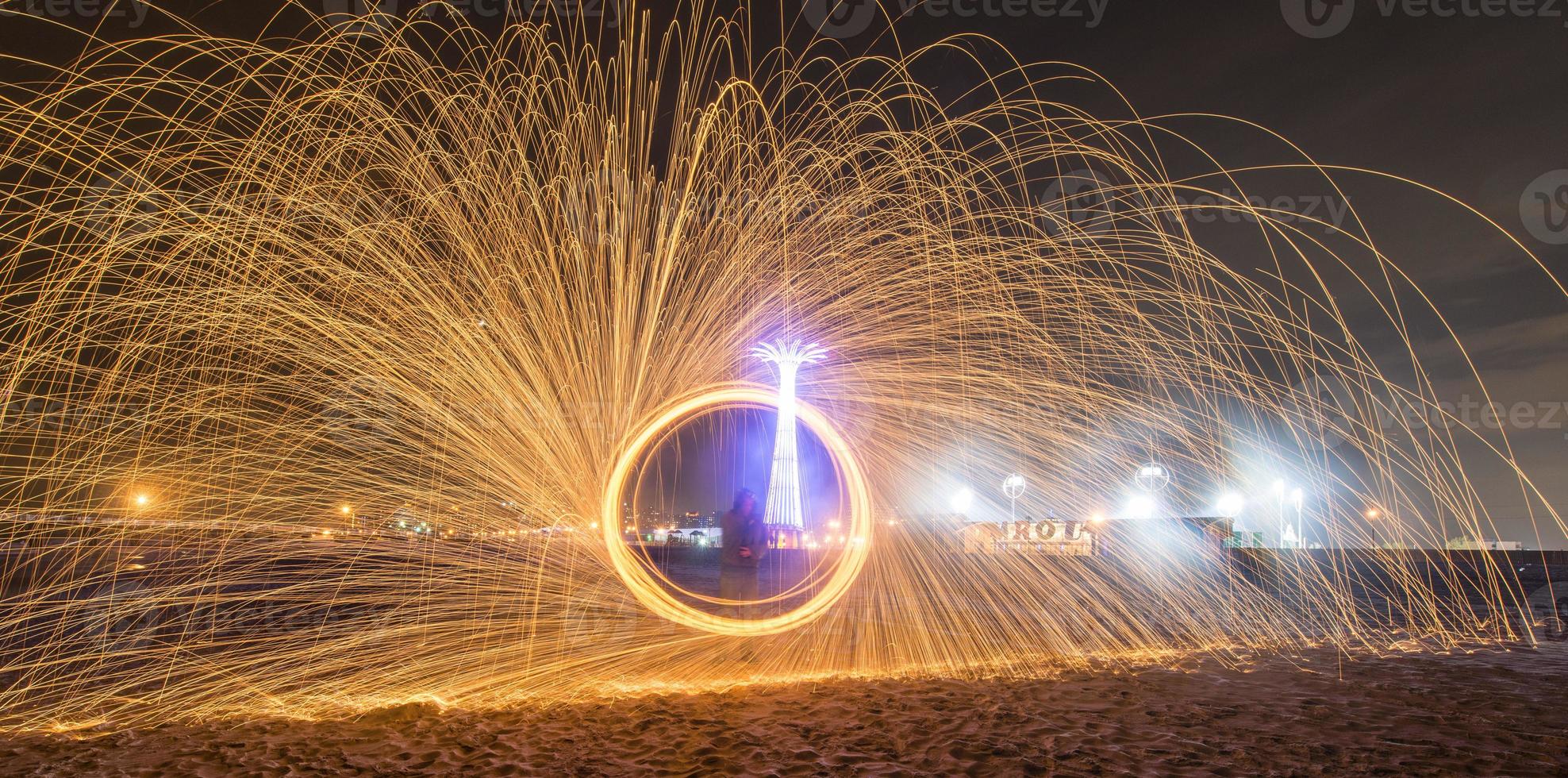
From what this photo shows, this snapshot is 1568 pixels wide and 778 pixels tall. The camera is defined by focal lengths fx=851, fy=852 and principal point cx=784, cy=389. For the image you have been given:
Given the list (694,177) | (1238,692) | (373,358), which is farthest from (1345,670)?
(373,358)

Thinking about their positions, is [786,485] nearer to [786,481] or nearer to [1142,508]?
[786,481]

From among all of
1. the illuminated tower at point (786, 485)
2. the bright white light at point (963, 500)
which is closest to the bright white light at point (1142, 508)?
the illuminated tower at point (786, 485)

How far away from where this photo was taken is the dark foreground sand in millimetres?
5176

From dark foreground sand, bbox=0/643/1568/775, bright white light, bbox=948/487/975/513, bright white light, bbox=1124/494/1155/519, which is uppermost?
bright white light, bbox=948/487/975/513

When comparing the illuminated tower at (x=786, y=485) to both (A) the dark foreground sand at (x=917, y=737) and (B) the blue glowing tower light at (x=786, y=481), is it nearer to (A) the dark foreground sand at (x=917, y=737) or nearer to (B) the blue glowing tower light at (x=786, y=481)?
(B) the blue glowing tower light at (x=786, y=481)

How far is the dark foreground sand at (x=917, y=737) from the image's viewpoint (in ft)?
17.0

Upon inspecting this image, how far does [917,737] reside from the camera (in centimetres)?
585

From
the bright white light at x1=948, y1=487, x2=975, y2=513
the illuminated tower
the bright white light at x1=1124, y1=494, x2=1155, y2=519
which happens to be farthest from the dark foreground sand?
the bright white light at x1=948, y1=487, x2=975, y2=513

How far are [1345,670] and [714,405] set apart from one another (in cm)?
720

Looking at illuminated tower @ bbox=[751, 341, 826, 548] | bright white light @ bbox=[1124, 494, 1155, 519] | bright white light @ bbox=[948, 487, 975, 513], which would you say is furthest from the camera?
bright white light @ bbox=[948, 487, 975, 513]

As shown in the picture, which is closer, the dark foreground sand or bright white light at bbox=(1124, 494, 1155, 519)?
the dark foreground sand

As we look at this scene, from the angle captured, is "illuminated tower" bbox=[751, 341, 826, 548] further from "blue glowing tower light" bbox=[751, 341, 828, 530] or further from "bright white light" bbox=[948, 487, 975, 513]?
"bright white light" bbox=[948, 487, 975, 513]

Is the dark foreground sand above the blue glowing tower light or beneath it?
beneath

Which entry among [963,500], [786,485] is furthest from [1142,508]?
[963,500]
